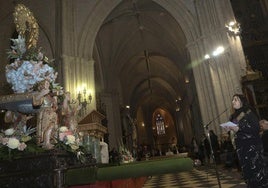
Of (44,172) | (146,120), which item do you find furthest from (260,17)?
(146,120)

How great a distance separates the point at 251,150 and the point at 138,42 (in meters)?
20.2

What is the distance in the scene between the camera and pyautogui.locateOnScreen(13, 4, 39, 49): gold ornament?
4055mm

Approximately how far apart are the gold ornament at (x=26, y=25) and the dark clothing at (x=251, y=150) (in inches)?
133

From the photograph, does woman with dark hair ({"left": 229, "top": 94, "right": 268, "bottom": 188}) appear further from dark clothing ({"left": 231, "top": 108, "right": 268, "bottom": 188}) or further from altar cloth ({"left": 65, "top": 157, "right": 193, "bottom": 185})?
altar cloth ({"left": 65, "top": 157, "right": 193, "bottom": 185})

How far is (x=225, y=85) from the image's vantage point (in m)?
10.6

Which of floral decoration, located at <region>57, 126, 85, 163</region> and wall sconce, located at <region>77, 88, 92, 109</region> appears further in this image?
wall sconce, located at <region>77, 88, 92, 109</region>

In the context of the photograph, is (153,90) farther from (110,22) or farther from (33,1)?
(33,1)

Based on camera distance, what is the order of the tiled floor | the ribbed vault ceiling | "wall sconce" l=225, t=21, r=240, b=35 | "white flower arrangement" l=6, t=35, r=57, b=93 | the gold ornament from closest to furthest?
"white flower arrangement" l=6, t=35, r=57, b=93 < the gold ornament < the tiled floor < "wall sconce" l=225, t=21, r=240, b=35 < the ribbed vault ceiling

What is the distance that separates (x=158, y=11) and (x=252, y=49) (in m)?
7.00

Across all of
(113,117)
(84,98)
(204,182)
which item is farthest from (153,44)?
(204,182)

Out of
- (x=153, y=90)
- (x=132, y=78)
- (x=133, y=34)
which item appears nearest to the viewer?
(x=133, y=34)

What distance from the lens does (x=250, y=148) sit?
3121 mm

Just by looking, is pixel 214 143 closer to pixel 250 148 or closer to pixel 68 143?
pixel 250 148

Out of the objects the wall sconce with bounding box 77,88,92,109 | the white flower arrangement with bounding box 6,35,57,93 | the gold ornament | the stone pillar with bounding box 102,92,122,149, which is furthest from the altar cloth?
the stone pillar with bounding box 102,92,122,149
